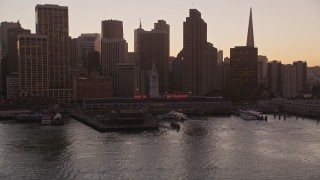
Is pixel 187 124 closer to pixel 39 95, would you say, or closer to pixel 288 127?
pixel 288 127

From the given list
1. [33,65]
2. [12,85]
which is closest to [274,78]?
[33,65]

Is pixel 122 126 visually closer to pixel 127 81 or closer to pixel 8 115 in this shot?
pixel 8 115

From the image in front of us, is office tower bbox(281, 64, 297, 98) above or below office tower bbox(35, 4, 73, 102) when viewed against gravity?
below

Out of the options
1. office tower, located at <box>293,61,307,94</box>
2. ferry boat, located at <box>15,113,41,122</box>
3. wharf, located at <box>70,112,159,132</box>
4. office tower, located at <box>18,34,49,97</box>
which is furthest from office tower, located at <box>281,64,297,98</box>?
ferry boat, located at <box>15,113,41,122</box>

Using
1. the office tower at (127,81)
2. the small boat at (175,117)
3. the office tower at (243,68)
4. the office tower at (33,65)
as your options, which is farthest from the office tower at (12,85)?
the office tower at (243,68)

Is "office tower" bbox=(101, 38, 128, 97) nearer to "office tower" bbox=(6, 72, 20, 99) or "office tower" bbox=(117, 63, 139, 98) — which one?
"office tower" bbox=(117, 63, 139, 98)

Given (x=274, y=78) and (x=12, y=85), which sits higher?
(x=274, y=78)

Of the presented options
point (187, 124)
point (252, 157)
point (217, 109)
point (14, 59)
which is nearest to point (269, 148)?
point (252, 157)
